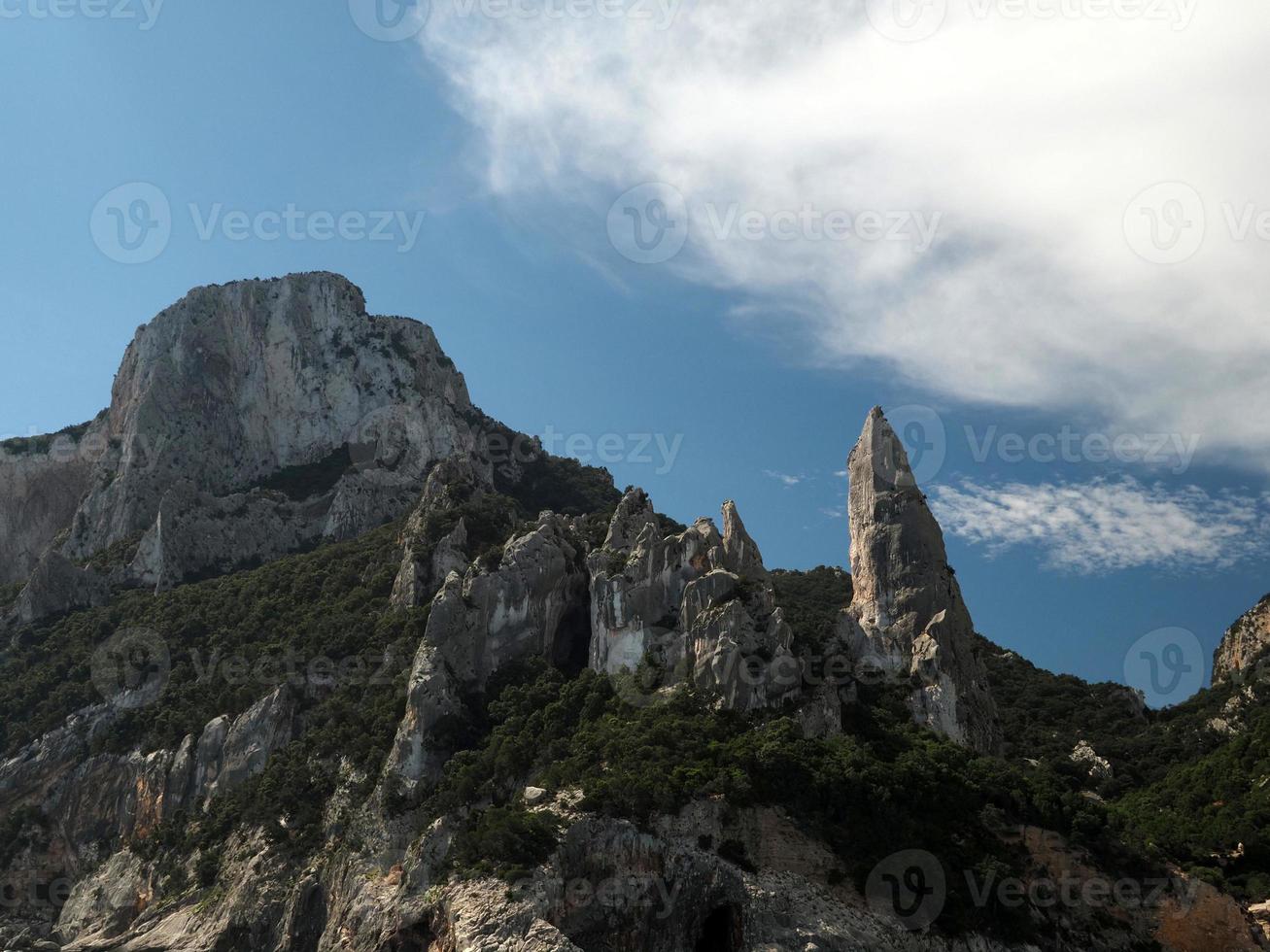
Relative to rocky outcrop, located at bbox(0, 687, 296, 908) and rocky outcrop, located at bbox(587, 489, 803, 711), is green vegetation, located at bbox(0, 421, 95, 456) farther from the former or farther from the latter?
rocky outcrop, located at bbox(587, 489, 803, 711)

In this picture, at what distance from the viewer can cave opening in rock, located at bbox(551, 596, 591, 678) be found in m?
68.8

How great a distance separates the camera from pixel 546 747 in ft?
193

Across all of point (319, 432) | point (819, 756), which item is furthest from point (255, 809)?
point (319, 432)

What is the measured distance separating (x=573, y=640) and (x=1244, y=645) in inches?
1965

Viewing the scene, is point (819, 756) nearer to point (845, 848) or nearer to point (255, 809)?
point (845, 848)

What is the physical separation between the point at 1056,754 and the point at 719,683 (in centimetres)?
3112

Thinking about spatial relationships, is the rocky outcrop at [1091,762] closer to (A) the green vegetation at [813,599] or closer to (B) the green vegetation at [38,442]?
(A) the green vegetation at [813,599]

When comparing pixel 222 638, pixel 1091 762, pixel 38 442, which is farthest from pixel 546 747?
pixel 38 442

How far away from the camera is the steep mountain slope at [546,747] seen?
50.7 meters

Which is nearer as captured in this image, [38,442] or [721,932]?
[721,932]

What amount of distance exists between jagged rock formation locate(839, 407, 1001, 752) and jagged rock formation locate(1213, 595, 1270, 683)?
21741mm

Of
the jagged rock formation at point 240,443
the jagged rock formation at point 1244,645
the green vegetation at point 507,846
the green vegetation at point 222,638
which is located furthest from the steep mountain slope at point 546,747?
the jagged rock formation at point 1244,645

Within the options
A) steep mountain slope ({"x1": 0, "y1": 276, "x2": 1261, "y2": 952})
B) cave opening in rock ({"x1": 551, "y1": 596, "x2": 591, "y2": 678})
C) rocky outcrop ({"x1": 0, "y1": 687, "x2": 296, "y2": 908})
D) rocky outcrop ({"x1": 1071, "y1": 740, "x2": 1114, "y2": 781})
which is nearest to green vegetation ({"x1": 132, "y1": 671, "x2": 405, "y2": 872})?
steep mountain slope ({"x1": 0, "y1": 276, "x2": 1261, "y2": 952})

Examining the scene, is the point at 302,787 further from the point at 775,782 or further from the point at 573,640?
the point at 775,782
